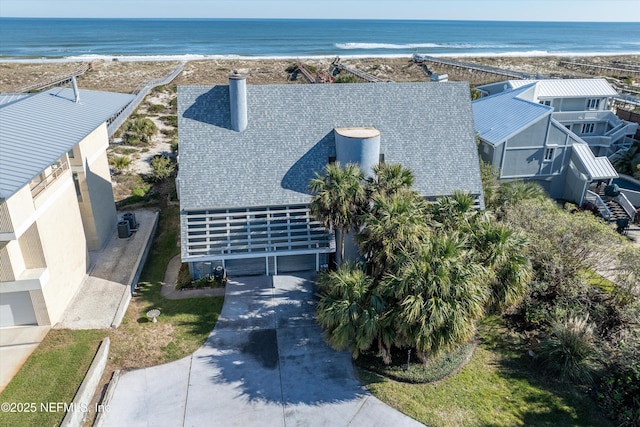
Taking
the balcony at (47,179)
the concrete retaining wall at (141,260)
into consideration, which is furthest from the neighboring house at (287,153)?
the balcony at (47,179)

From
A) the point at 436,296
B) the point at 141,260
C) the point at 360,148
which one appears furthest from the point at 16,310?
the point at 436,296

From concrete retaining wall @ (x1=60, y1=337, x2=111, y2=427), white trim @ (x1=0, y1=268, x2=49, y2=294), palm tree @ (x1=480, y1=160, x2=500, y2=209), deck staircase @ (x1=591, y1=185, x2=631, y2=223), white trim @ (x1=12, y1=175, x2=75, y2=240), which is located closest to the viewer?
concrete retaining wall @ (x1=60, y1=337, x2=111, y2=427)

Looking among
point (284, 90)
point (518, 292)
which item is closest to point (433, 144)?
point (284, 90)

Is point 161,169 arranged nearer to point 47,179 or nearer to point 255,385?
point 47,179

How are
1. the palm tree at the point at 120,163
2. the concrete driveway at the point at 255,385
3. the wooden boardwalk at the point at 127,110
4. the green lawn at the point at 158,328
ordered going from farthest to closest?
the wooden boardwalk at the point at 127,110 < the palm tree at the point at 120,163 < the green lawn at the point at 158,328 < the concrete driveway at the point at 255,385

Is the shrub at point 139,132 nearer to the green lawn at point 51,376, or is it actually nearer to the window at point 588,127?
the green lawn at point 51,376

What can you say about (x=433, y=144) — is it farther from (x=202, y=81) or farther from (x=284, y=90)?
(x=202, y=81)

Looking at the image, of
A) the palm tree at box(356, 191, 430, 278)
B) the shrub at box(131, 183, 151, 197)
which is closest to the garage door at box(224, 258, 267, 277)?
the palm tree at box(356, 191, 430, 278)

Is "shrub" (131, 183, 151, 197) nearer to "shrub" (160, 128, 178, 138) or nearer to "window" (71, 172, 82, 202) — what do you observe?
"window" (71, 172, 82, 202)
